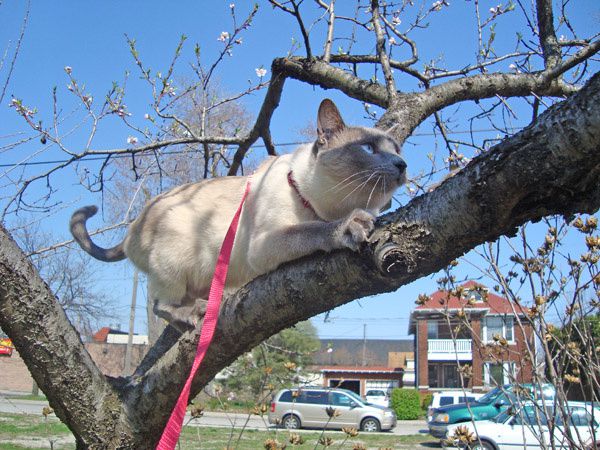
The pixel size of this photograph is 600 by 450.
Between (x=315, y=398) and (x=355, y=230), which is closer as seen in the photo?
(x=355, y=230)

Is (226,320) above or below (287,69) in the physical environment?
below

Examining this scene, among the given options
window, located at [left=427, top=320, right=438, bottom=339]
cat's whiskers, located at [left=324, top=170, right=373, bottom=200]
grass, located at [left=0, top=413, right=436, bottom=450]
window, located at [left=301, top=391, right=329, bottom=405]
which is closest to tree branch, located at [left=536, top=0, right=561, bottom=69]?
cat's whiskers, located at [left=324, top=170, right=373, bottom=200]

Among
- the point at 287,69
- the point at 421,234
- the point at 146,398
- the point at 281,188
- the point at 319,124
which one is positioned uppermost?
the point at 287,69

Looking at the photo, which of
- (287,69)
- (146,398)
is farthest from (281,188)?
(287,69)

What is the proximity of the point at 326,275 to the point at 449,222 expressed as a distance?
0.47 metres

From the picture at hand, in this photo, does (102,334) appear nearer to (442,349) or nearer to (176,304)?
(442,349)

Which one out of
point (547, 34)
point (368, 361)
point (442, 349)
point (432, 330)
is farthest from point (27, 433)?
point (368, 361)

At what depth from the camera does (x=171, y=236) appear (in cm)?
288

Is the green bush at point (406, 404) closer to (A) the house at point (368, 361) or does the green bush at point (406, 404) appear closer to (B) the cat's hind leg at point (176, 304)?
(A) the house at point (368, 361)

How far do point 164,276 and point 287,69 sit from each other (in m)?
1.77

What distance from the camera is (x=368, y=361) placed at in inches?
1981

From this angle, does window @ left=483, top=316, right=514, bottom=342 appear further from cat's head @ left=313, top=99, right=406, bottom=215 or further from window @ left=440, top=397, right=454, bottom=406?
window @ left=440, top=397, right=454, bottom=406

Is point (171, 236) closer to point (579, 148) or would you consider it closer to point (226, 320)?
point (226, 320)

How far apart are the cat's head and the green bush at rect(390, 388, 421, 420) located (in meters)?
25.9
